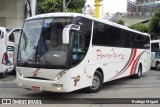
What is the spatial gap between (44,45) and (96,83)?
287 centimetres

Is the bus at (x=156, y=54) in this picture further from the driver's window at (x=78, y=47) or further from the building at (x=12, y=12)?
the driver's window at (x=78, y=47)

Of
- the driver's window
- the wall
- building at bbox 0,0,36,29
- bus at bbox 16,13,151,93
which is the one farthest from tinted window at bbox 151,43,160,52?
the driver's window

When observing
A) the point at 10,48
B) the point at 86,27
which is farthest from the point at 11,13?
the point at 86,27

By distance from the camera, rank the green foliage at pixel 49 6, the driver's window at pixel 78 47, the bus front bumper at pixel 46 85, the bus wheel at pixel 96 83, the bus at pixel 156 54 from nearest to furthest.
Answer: the bus front bumper at pixel 46 85
the driver's window at pixel 78 47
the bus wheel at pixel 96 83
the bus at pixel 156 54
the green foliage at pixel 49 6

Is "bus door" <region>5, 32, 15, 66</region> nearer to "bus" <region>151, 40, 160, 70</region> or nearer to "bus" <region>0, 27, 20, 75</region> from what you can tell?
"bus" <region>0, 27, 20, 75</region>

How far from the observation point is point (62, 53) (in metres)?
10.0

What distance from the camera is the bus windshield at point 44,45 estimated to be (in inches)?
395

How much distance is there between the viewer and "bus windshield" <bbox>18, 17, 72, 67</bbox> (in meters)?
10.0

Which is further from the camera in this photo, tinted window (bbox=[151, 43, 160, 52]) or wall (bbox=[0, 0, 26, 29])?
wall (bbox=[0, 0, 26, 29])

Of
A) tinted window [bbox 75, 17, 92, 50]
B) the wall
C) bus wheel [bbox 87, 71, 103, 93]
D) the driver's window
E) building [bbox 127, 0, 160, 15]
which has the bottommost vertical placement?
bus wheel [bbox 87, 71, 103, 93]

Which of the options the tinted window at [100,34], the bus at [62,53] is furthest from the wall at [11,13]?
the bus at [62,53]

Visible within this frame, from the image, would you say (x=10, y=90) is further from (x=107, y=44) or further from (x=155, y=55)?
(x=155, y=55)

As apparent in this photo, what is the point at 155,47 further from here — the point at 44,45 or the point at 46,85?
the point at 46,85

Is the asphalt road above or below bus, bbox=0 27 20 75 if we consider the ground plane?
below
